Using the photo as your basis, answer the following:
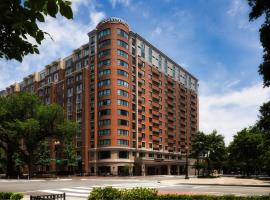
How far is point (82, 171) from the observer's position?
87438 millimetres

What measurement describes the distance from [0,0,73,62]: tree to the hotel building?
78.7m

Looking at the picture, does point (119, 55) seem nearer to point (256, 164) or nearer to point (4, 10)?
point (256, 164)

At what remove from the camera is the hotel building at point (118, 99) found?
85.9 m

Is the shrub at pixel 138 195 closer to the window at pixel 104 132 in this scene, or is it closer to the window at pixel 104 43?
the window at pixel 104 132

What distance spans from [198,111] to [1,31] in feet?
456

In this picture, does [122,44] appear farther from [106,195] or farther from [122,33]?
[106,195]

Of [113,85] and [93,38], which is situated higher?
[93,38]

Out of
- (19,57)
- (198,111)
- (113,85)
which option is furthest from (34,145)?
(198,111)

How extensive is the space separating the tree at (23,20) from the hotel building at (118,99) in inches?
3100

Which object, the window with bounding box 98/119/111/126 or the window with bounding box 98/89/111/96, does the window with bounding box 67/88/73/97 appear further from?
the window with bounding box 98/119/111/126

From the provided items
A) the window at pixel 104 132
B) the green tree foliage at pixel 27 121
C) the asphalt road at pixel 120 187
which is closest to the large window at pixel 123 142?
the window at pixel 104 132

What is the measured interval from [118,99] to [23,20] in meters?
81.4

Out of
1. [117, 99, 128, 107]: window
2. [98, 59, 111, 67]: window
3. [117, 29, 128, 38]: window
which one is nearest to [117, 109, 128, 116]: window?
[117, 99, 128, 107]: window

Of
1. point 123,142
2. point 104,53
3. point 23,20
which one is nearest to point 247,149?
point 123,142
